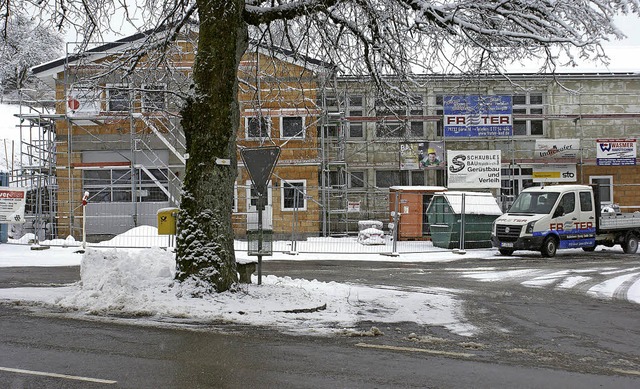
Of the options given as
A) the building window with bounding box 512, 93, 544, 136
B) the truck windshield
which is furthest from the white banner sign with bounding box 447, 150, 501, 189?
the truck windshield

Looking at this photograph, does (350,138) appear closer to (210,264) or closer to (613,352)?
(210,264)

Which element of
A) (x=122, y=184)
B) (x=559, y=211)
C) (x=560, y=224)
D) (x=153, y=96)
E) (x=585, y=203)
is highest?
(x=153, y=96)

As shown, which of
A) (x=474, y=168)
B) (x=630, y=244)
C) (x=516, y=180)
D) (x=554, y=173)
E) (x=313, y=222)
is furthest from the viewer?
(x=516, y=180)

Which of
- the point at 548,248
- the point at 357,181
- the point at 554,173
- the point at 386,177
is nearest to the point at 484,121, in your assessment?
the point at 554,173

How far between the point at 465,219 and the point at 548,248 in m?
3.28

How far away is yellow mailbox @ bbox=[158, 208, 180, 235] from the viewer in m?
19.6

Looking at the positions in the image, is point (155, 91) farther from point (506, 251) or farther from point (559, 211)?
point (559, 211)

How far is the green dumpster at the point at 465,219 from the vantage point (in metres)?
25.6

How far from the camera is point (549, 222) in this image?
23297 mm

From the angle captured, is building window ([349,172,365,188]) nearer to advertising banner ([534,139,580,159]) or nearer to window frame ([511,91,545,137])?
window frame ([511,91,545,137])

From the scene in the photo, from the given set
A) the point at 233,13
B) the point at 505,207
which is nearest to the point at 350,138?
the point at 505,207

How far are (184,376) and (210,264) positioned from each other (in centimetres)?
454

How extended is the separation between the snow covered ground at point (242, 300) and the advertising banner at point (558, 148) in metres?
18.8

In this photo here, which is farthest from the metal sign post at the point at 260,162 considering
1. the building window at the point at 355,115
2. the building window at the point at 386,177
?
the building window at the point at 386,177
